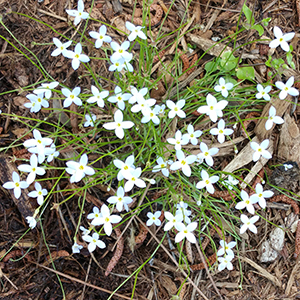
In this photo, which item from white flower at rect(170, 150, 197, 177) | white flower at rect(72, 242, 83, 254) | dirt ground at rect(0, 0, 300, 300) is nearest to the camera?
white flower at rect(170, 150, 197, 177)

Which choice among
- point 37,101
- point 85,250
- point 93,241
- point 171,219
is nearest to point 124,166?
point 171,219

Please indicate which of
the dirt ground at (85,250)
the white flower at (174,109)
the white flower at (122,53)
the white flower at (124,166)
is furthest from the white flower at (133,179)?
the dirt ground at (85,250)

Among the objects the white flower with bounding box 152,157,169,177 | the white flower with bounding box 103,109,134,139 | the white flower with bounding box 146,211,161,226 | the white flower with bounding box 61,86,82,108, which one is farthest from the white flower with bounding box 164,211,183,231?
the white flower with bounding box 61,86,82,108

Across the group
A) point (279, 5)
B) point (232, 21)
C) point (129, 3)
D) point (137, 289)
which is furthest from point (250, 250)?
point (129, 3)

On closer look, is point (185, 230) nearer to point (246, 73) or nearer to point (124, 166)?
point (124, 166)

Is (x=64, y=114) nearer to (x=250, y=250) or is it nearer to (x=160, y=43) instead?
(x=160, y=43)

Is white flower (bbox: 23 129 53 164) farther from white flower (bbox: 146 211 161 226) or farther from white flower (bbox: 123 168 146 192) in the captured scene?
white flower (bbox: 146 211 161 226)
